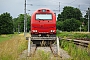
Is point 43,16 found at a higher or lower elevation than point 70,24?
higher

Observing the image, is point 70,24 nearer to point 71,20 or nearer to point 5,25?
point 71,20

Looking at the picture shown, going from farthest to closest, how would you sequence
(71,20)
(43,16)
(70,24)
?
(71,20), (70,24), (43,16)

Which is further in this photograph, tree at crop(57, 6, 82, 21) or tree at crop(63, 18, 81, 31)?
tree at crop(57, 6, 82, 21)

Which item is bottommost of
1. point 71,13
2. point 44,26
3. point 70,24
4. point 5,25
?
point 44,26

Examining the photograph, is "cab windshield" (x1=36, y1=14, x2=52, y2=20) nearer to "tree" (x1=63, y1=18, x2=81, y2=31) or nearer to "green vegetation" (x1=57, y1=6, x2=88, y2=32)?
"green vegetation" (x1=57, y1=6, x2=88, y2=32)

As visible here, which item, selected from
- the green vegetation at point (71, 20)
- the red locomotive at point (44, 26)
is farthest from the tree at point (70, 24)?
the red locomotive at point (44, 26)

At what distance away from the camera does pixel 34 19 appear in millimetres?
23312

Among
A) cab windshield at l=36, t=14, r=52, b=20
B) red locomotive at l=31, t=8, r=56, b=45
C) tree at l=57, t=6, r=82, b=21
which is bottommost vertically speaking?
red locomotive at l=31, t=8, r=56, b=45

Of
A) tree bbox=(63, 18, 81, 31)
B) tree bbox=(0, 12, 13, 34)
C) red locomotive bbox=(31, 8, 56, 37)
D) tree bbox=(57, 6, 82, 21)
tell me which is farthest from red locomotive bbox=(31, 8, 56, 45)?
tree bbox=(57, 6, 82, 21)

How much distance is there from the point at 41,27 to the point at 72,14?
94562 mm

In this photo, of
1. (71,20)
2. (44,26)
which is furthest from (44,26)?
(71,20)

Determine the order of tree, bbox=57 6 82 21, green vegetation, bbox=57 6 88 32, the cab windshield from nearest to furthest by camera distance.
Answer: the cab windshield → green vegetation, bbox=57 6 88 32 → tree, bbox=57 6 82 21

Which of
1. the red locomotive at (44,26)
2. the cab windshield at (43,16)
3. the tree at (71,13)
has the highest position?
the tree at (71,13)

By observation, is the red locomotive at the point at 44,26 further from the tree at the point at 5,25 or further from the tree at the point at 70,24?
the tree at the point at 70,24
